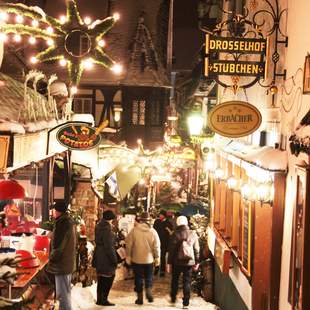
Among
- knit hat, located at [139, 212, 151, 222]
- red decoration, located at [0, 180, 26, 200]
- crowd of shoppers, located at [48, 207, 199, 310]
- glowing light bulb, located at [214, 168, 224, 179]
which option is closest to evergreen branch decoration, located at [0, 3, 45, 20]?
red decoration, located at [0, 180, 26, 200]

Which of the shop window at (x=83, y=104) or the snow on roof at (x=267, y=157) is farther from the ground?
the shop window at (x=83, y=104)

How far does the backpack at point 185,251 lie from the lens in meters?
13.6

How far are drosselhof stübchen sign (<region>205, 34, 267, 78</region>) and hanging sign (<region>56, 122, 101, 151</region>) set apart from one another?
13.0 ft

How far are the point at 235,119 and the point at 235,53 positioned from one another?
1.17m

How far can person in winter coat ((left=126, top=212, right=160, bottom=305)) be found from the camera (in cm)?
1371

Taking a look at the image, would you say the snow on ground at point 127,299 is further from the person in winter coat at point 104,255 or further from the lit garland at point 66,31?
the lit garland at point 66,31

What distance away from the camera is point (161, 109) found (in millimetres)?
28953

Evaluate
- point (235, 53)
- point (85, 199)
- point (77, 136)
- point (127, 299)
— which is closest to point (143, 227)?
point (127, 299)

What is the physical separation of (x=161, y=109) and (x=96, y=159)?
40.3 feet

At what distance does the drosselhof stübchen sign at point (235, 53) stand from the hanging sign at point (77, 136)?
3.98m

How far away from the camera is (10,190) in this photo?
1045cm

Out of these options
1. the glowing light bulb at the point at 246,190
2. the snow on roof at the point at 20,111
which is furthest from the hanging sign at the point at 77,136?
the glowing light bulb at the point at 246,190

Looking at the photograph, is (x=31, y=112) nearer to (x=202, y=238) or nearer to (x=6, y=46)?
Answer: (x=202, y=238)

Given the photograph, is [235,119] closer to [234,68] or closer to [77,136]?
[234,68]
